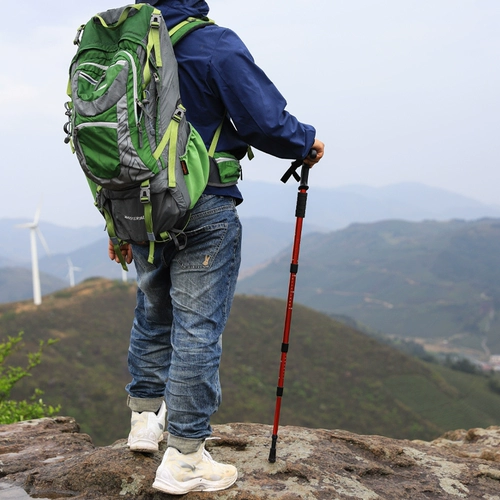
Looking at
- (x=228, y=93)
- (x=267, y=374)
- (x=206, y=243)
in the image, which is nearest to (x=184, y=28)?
(x=228, y=93)

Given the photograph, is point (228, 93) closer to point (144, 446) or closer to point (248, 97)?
point (248, 97)

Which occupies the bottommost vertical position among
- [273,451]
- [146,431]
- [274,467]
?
[274,467]

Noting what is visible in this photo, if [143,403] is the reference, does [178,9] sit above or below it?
above

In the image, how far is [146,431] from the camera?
391 cm

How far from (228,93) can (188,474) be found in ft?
7.44

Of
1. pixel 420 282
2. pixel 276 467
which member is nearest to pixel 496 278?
pixel 420 282

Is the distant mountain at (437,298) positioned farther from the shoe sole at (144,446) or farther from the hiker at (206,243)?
the hiker at (206,243)

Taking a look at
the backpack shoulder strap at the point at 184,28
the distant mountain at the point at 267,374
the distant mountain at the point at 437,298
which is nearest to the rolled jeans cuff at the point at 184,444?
the backpack shoulder strap at the point at 184,28

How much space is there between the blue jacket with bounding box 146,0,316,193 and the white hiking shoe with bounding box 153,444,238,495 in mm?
1878

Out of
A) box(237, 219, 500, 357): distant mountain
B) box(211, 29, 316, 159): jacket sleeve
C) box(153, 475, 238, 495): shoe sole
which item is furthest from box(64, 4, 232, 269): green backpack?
box(237, 219, 500, 357): distant mountain

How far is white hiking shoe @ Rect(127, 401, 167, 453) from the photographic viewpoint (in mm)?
3877

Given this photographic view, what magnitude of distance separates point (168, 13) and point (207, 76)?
0.49 m

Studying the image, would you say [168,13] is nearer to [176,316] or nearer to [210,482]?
[176,316]

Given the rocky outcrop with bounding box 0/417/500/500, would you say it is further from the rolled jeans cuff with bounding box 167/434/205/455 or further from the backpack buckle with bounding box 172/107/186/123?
the backpack buckle with bounding box 172/107/186/123
